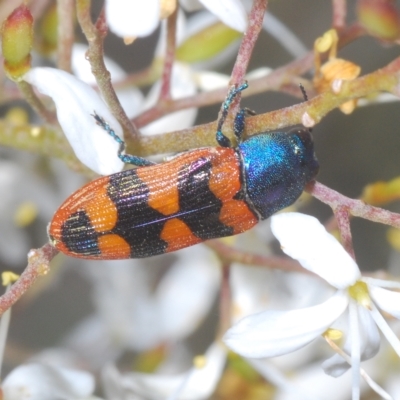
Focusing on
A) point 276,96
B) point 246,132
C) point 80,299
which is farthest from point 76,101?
point 276,96

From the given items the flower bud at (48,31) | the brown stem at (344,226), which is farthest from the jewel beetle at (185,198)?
the flower bud at (48,31)

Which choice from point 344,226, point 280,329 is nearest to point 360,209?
point 344,226

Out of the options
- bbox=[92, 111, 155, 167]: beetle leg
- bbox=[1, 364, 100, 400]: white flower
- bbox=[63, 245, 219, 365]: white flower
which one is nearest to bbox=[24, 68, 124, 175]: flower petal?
bbox=[92, 111, 155, 167]: beetle leg

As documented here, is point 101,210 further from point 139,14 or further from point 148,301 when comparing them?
point 148,301

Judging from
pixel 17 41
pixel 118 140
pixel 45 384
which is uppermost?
pixel 17 41

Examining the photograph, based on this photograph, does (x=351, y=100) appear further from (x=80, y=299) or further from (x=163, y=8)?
(x=80, y=299)

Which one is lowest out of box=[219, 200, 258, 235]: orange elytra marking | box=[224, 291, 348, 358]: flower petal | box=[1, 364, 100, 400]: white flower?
box=[1, 364, 100, 400]: white flower

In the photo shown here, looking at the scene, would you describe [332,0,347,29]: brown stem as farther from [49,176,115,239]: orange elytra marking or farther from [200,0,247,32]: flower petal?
[49,176,115,239]: orange elytra marking
